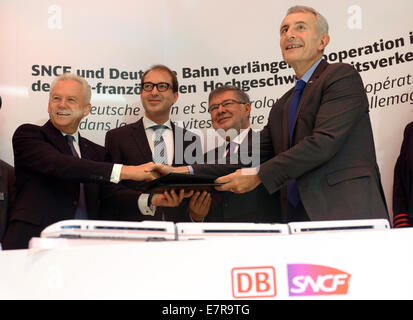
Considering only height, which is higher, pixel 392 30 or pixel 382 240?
pixel 392 30

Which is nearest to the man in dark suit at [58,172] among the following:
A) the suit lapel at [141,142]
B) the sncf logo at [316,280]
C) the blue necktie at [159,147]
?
the suit lapel at [141,142]

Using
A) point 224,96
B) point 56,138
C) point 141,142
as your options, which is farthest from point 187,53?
point 56,138

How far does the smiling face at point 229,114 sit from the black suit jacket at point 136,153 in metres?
0.19

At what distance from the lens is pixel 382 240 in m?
1.45

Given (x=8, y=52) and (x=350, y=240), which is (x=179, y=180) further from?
(x=8, y=52)

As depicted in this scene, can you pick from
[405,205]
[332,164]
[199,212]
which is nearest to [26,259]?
[332,164]

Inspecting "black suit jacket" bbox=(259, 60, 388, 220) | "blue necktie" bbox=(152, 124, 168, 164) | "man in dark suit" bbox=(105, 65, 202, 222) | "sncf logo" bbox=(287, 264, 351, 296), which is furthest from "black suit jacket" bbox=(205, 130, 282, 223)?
"sncf logo" bbox=(287, 264, 351, 296)

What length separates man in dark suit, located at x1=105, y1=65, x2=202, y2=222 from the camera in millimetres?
3561

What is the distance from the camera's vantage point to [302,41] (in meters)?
3.04

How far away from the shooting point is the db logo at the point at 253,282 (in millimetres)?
1451

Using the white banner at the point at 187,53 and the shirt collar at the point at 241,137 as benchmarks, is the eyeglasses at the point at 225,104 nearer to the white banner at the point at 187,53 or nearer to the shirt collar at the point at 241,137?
the shirt collar at the point at 241,137

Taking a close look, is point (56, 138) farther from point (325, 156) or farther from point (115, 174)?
point (325, 156)

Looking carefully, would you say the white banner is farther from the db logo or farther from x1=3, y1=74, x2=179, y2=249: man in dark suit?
the db logo
